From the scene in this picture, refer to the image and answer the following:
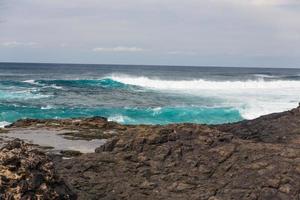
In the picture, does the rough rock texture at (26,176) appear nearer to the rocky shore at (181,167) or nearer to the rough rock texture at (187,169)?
the rocky shore at (181,167)

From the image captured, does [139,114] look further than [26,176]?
Yes

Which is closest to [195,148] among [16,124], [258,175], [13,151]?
[258,175]

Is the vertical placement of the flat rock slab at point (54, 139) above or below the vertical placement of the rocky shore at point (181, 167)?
below

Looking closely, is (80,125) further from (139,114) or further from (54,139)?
(139,114)

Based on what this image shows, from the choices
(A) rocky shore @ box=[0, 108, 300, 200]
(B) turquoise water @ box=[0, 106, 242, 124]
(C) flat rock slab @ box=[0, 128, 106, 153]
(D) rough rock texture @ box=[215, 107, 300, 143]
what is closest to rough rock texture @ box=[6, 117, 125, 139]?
(C) flat rock slab @ box=[0, 128, 106, 153]

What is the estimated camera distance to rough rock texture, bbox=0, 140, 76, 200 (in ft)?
19.2

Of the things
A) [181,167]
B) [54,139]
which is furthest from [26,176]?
[54,139]

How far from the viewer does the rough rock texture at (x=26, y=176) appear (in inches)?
231

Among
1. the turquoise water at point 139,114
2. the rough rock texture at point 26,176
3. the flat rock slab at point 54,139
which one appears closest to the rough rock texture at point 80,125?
Result: the flat rock slab at point 54,139

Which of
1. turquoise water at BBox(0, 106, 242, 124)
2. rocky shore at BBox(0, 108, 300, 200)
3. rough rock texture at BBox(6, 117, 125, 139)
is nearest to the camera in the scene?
rocky shore at BBox(0, 108, 300, 200)

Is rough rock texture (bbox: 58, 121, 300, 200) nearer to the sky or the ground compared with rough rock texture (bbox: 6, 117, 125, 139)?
nearer to the sky

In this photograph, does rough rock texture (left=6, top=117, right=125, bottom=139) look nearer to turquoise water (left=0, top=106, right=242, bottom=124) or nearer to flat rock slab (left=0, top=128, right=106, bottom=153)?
flat rock slab (left=0, top=128, right=106, bottom=153)

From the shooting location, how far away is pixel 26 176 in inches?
233

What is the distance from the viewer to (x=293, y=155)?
26.0ft
